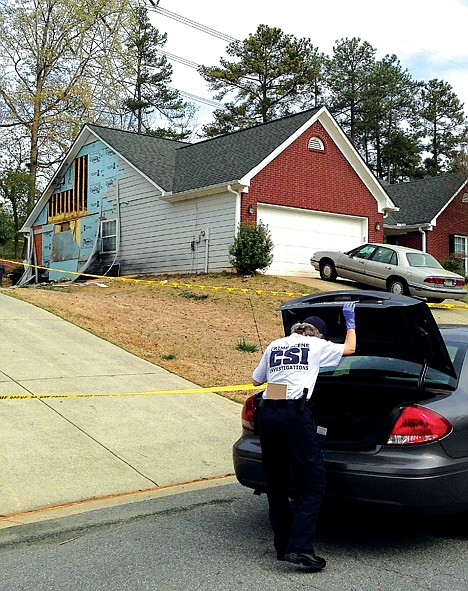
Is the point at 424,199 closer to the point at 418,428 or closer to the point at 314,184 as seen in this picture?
the point at 314,184

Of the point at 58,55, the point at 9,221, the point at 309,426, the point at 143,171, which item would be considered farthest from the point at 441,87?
the point at 309,426

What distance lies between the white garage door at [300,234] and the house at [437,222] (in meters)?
7.15

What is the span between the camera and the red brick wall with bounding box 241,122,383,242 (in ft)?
72.4

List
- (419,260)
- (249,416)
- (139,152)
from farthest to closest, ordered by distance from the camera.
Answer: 1. (139,152)
2. (419,260)
3. (249,416)

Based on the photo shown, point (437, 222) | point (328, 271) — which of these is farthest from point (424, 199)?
point (328, 271)

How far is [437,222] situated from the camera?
1225 inches

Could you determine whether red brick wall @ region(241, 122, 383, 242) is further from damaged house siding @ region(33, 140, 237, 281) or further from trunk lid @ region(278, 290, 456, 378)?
trunk lid @ region(278, 290, 456, 378)

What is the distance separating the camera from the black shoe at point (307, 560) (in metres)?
4.44

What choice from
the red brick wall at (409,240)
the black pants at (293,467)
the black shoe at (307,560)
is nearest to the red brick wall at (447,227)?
the red brick wall at (409,240)

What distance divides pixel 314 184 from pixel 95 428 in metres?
16.5

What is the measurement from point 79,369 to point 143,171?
15468mm

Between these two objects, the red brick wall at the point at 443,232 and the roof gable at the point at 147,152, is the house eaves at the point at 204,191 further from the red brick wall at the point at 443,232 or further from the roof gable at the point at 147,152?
the red brick wall at the point at 443,232

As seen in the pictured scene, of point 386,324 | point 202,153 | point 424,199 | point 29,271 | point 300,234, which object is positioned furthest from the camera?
point 424,199

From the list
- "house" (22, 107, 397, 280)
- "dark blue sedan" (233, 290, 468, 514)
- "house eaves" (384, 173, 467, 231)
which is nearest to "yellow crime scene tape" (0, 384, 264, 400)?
"dark blue sedan" (233, 290, 468, 514)
